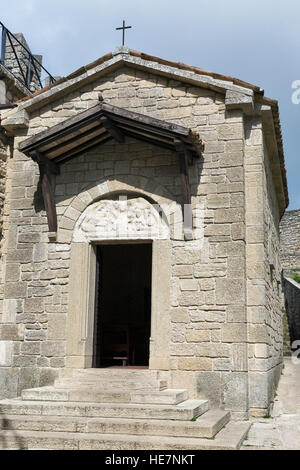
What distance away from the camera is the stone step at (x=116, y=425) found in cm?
555

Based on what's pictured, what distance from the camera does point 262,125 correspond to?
834 centimetres

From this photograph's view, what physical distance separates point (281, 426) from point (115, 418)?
2.16 metres

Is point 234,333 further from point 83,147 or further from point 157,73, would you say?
point 157,73

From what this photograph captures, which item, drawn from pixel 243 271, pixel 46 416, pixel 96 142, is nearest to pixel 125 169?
pixel 96 142

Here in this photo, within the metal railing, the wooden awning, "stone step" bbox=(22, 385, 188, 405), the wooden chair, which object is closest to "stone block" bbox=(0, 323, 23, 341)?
"stone step" bbox=(22, 385, 188, 405)

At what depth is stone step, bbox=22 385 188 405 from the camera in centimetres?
653

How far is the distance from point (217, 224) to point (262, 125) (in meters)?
1.89

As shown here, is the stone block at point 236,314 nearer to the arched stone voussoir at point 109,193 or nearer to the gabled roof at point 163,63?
the arched stone voussoir at point 109,193

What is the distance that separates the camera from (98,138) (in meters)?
8.32

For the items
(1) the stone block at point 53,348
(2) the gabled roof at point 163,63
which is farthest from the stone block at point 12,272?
(2) the gabled roof at point 163,63

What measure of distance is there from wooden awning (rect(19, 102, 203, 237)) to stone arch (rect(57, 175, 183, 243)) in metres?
0.20

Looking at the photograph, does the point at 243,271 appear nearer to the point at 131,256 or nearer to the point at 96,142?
the point at 96,142

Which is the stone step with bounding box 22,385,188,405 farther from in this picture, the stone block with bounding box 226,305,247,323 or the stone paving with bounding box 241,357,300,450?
the stone block with bounding box 226,305,247,323

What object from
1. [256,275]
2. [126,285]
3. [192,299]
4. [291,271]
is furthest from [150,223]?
[291,271]
